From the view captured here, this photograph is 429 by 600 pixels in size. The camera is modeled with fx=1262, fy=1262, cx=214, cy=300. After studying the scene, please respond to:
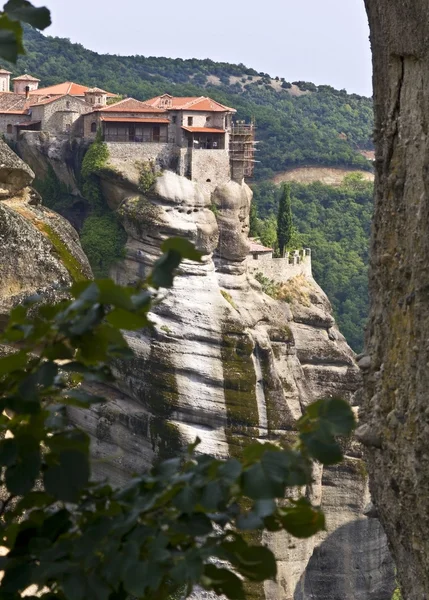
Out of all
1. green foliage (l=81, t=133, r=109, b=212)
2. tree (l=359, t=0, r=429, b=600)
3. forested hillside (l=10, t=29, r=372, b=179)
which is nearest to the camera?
tree (l=359, t=0, r=429, b=600)

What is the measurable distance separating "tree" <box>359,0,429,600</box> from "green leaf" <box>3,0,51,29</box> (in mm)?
1830

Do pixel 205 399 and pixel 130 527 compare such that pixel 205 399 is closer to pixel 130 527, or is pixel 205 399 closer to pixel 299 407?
pixel 299 407

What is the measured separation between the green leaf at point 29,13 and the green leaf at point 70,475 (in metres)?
1.00

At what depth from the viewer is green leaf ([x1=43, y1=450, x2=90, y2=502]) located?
279 centimetres

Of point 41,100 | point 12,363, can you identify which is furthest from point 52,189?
point 12,363

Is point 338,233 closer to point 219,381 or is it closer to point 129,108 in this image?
point 129,108

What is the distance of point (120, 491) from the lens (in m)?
→ 2.86

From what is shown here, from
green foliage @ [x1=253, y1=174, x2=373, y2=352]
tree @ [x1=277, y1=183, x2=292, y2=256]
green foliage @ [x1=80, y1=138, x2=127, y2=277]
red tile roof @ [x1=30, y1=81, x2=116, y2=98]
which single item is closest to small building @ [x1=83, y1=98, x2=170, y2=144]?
green foliage @ [x1=80, y1=138, x2=127, y2=277]

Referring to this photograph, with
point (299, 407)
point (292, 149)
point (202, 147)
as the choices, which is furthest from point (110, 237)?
point (292, 149)

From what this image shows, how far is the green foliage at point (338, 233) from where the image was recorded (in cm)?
5162

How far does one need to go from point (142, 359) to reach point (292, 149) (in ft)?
135

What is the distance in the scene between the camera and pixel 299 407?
35875 millimetres

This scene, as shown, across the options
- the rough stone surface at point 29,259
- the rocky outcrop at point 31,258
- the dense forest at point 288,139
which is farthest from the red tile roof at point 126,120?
the rough stone surface at point 29,259

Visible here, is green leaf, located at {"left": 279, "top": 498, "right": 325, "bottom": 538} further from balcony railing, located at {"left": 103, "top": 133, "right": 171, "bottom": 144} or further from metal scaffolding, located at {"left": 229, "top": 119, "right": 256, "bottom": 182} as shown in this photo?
metal scaffolding, located at {"left": 229, "top": 119, "right": 256, "bottom": 182}
